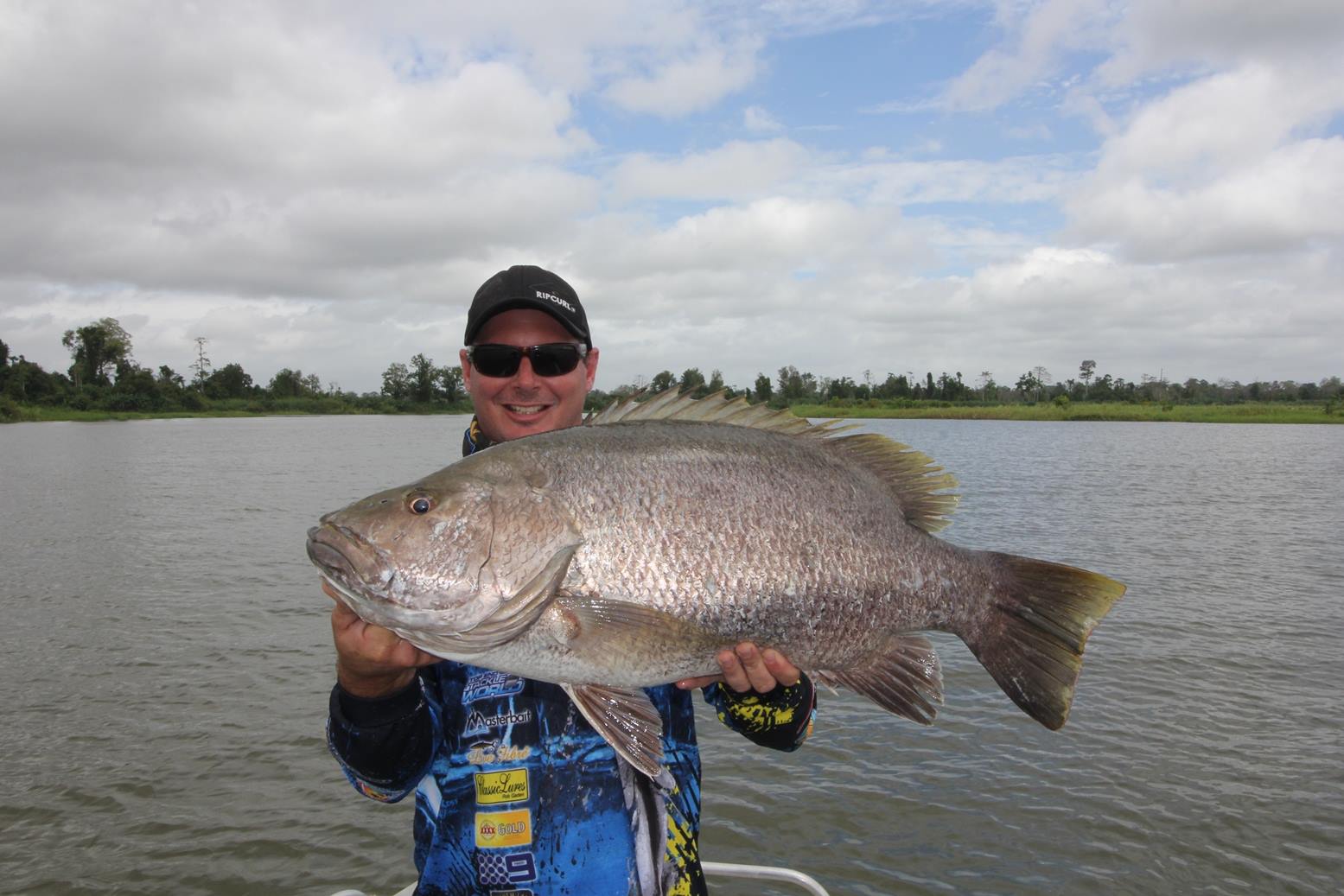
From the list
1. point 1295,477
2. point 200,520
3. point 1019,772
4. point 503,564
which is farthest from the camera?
point 1295,477

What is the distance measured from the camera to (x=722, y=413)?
288 cm

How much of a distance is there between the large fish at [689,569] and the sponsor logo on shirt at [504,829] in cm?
38

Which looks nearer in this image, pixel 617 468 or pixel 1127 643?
pixel 617 468

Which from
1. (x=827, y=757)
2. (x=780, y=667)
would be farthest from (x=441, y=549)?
(x=827, y=757)

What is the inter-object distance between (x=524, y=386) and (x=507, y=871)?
1648 millimetres

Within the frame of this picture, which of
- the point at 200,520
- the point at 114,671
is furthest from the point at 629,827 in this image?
the point at 200,520

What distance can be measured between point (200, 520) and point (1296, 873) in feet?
70.1

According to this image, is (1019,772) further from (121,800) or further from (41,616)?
(41,616)

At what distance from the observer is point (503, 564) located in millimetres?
2309

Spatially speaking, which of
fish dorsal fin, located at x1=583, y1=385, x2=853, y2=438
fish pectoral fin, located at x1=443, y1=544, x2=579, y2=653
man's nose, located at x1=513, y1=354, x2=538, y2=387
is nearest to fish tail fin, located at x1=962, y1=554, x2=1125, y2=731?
fish dorsal fin, located at x1=583, y1=385, x2=853, y2=438

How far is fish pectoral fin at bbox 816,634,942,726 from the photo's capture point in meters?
2.65

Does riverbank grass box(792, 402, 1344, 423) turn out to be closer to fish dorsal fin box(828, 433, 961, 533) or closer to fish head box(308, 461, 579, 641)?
fish dorsal fin box(828, 433, 961, 533)

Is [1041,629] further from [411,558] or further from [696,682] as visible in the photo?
[411,558]

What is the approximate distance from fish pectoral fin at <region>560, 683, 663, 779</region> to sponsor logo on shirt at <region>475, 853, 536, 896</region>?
40cm
